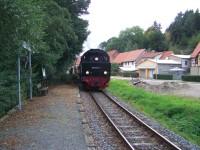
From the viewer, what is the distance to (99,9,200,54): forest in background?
135 metres

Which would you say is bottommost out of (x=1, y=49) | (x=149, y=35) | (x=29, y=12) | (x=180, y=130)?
(x=180, y=130)

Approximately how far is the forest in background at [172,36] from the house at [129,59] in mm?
10932

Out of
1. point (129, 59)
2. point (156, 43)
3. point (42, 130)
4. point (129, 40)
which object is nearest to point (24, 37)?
point (42, 130)

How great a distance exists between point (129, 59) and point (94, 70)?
312 ft

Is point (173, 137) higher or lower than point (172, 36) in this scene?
lower

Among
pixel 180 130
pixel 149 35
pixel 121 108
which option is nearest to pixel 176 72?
pixel 149 35

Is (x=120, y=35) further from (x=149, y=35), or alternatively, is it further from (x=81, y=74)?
(x=81, y=74)

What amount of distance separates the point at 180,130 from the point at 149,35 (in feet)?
415

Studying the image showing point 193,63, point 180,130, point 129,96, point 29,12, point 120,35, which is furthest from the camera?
point 120,35

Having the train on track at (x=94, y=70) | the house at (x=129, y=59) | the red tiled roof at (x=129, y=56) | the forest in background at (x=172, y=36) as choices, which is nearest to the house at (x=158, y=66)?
the house at (x=129, y=59)

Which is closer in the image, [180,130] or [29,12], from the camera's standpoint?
[29,12]

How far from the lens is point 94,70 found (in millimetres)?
34938

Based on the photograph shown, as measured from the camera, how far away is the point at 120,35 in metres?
164

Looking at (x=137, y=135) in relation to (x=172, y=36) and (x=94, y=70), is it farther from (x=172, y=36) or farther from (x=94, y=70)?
(x=172, y=36)
